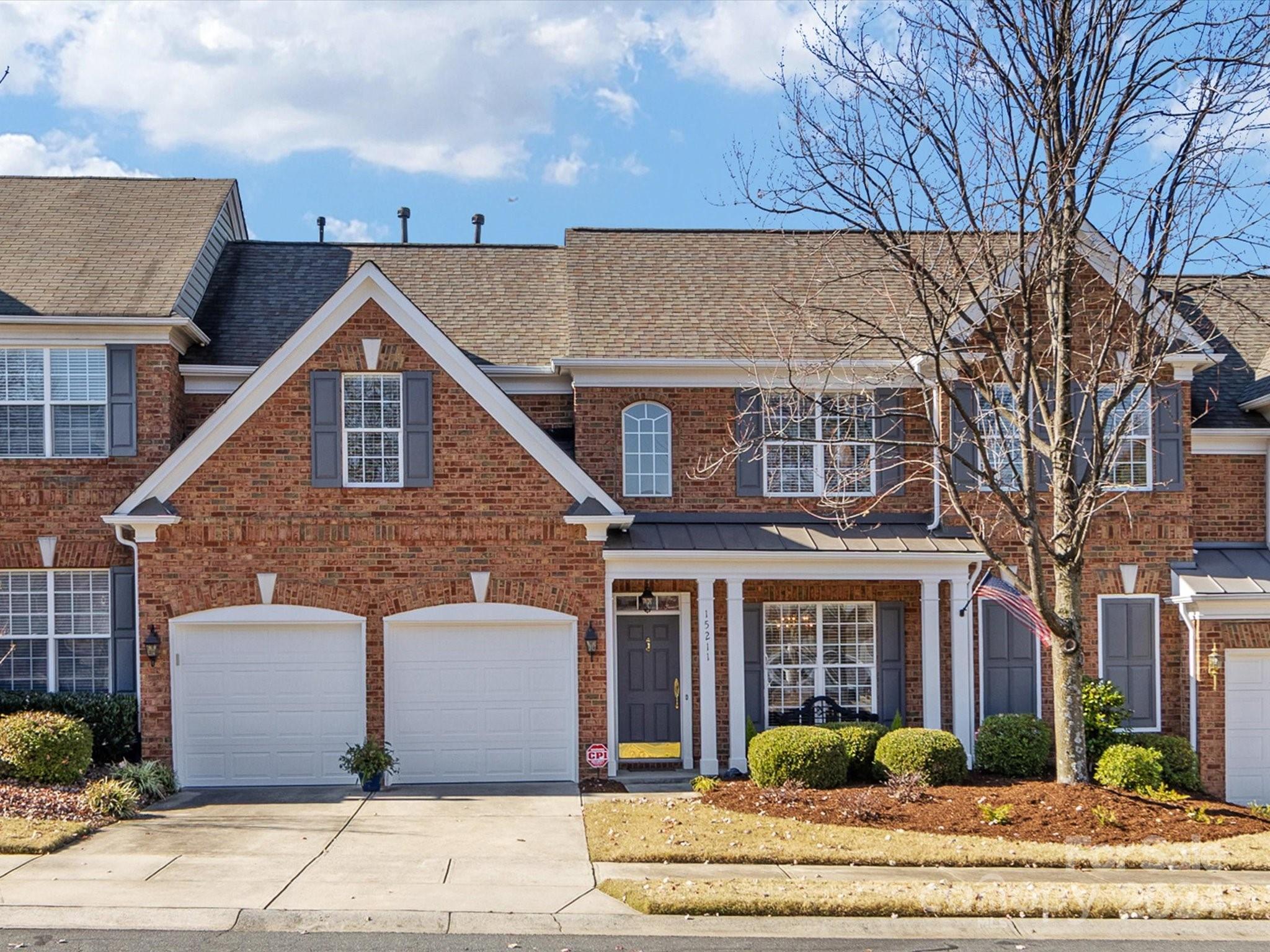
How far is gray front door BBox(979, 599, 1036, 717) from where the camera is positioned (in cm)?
1659

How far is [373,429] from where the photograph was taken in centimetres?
1528

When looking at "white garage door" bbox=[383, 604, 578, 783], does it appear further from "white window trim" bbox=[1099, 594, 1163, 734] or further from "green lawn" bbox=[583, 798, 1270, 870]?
"white window trim" bbox=[1099, 594, 1163, 734]

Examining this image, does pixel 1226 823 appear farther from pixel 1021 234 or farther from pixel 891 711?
pixel 1021 234

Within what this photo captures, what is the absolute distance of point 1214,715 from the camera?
1616 centimetres

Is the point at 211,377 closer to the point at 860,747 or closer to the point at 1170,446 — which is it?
the point at 860,747

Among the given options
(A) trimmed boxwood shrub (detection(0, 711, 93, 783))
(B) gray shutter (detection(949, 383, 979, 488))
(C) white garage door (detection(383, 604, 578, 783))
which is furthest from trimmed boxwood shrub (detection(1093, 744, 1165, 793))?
(A) trimmed boxwood shrub (detection(0, 711, 93, 783))

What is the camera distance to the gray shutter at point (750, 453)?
1691 centimetres

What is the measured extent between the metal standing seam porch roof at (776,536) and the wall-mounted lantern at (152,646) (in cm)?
578

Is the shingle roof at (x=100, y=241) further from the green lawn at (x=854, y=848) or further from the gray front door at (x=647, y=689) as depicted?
the green lawn at (x=854, y=848)

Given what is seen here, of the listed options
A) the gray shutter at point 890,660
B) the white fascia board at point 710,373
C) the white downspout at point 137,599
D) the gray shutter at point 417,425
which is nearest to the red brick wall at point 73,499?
the white downspout at point 137,599

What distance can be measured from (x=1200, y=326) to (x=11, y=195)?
19410 mm

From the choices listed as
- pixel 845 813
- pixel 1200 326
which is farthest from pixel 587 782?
pixel 1200 326

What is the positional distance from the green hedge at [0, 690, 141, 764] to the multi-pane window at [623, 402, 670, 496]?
286 inches

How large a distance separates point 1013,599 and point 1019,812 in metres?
4.35
